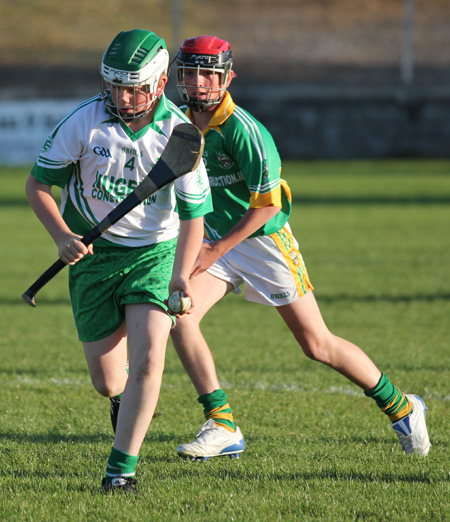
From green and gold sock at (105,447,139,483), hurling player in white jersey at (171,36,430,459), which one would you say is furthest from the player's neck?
green and gold sock at (105,447,139,483)

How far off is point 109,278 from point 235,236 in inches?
26.4

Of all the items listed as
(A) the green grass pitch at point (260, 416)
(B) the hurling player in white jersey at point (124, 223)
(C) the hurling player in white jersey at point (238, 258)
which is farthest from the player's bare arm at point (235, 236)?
(A) the green grass pitch at point (260, 416)

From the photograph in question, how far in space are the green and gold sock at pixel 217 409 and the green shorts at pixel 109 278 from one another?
70 centimetres

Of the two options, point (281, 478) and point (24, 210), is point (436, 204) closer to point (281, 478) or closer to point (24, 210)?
point (24, 210)

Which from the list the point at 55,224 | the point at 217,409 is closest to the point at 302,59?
the point at 217,409

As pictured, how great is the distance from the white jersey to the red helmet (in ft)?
1.11

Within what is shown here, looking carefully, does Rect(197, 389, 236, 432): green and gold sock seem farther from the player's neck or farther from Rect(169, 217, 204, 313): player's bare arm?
the player's neck

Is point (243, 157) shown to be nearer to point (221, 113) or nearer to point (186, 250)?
point (221, 113)

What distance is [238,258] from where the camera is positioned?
4492 millimetres

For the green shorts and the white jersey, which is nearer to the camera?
the white jersey

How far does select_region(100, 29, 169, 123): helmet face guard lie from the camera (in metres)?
3.54

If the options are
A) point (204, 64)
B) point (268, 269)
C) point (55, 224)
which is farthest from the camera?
point (268, 269)

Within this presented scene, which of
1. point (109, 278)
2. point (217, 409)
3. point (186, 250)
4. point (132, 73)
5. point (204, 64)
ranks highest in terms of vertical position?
point (132, 73)

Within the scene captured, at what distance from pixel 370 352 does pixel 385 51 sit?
25157mm
